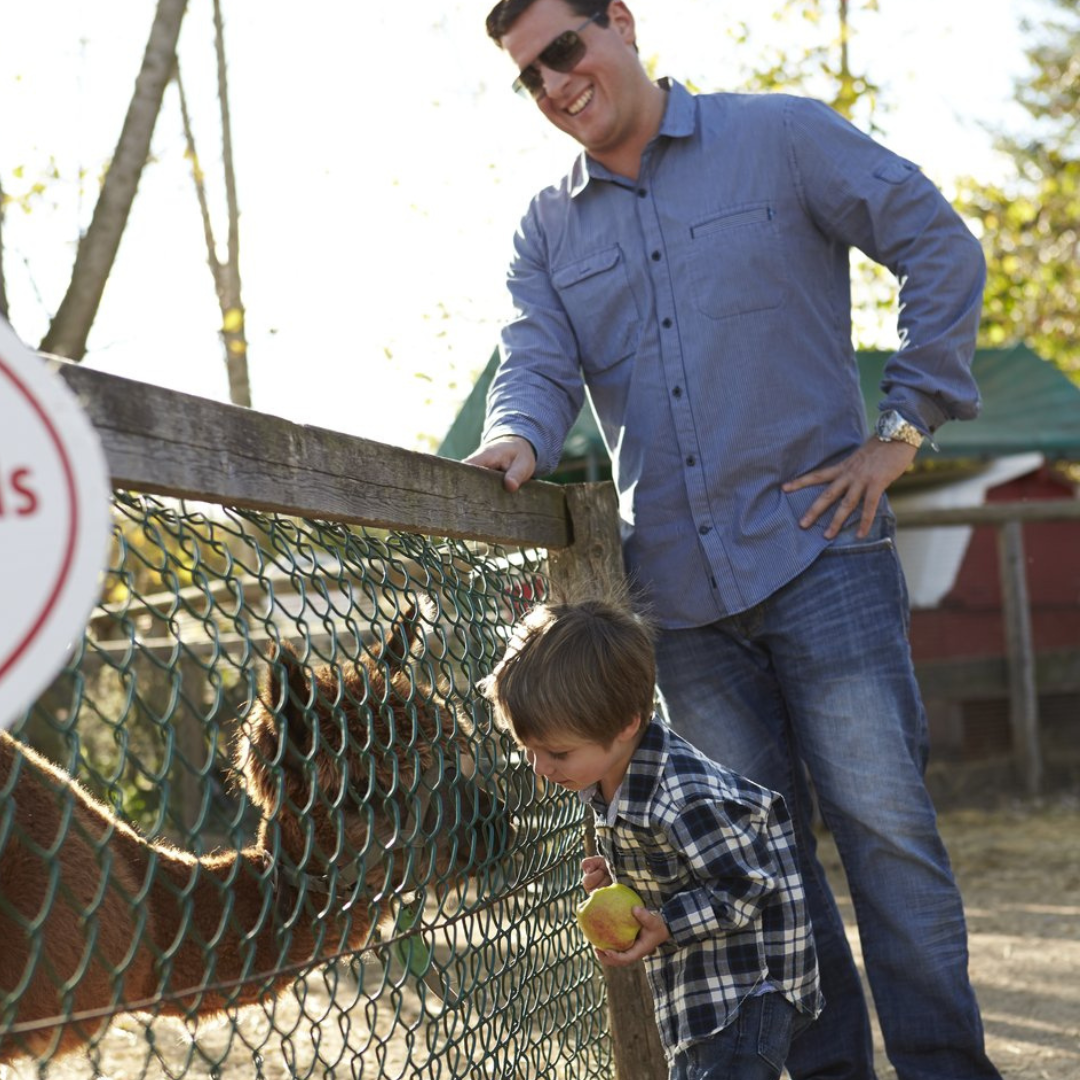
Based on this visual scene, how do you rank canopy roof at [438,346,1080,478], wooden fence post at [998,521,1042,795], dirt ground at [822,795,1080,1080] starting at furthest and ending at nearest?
wooden fence post at [998,521,1042,795] → canopy roof at [438,346,1080,478] → dirt ground at [822,795,1080,1080]

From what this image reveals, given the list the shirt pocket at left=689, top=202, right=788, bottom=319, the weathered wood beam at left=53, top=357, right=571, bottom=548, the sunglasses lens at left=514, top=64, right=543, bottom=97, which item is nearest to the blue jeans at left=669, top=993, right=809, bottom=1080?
the weathered wood beam at left=53, top=357, right=571, bottom=548

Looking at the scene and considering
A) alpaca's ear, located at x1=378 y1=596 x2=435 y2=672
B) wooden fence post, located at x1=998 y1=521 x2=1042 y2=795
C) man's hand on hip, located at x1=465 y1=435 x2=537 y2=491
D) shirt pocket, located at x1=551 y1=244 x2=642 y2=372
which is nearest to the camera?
alpaca's ear, located at x1=378 y1=596 x2=435 y2=672

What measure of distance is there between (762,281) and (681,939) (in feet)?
4.55

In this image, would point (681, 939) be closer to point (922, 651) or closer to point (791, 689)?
point (791, 689)

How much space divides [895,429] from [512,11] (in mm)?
1184

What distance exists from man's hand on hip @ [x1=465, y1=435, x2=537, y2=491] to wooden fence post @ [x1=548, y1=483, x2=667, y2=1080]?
0.66 feet

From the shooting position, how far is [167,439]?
1.65 meters

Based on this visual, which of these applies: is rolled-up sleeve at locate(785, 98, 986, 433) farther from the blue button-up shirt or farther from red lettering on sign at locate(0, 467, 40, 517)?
red lettering on sign at locate(0, 467, 40, 517)

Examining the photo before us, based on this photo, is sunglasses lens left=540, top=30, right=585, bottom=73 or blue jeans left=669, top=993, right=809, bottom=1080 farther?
sunglasses lens left=540, top=30, right=585, bottom=73

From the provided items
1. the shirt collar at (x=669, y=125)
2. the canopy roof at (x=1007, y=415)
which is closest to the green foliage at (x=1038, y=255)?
the canopy roof at (x=1007, y=415)

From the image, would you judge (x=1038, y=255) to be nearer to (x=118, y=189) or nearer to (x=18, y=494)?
(x=118, y=189)

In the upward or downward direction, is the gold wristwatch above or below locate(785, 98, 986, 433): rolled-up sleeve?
below

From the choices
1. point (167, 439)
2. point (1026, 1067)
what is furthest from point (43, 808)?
point (1026, 1067)

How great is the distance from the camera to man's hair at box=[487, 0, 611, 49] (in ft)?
9.92
